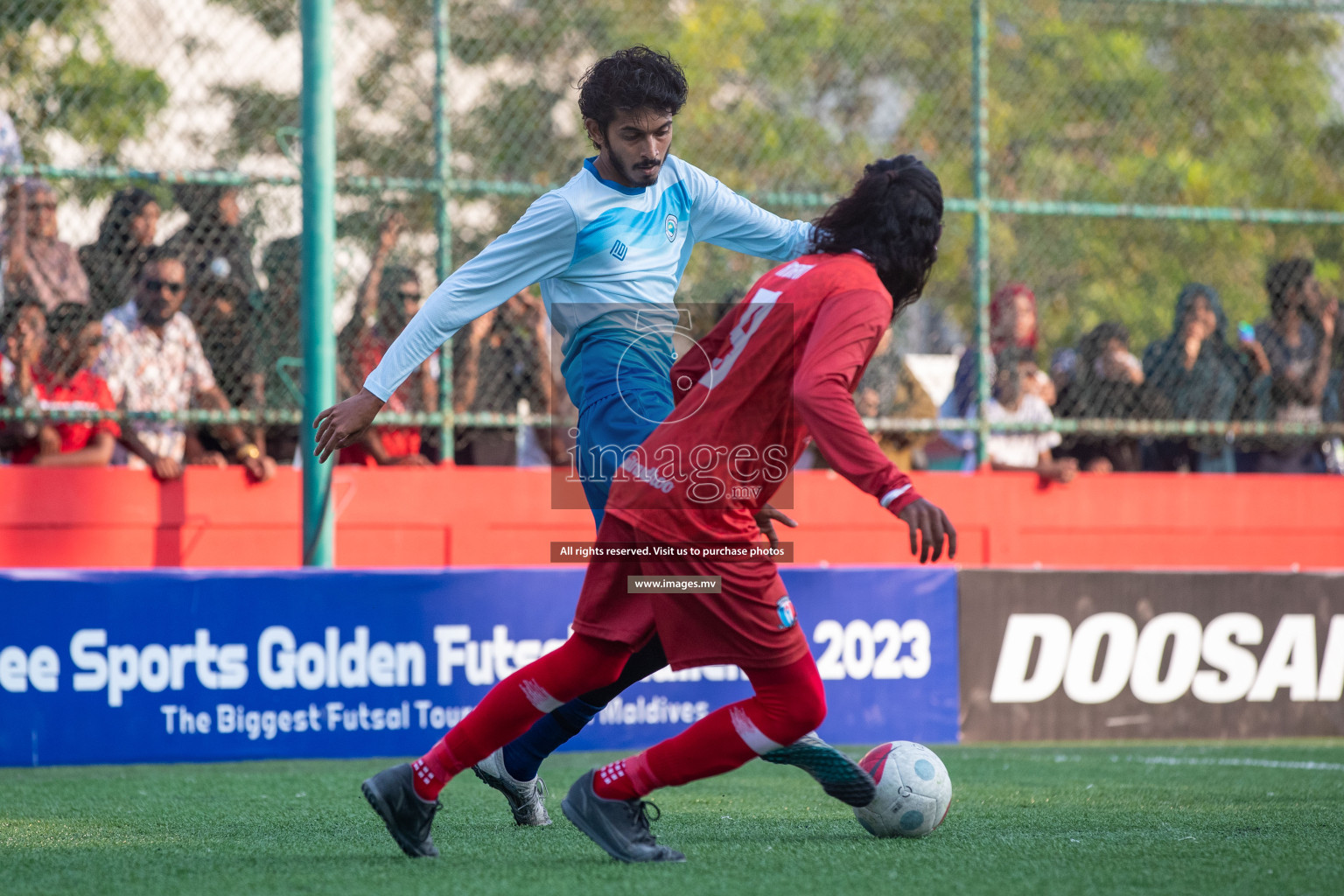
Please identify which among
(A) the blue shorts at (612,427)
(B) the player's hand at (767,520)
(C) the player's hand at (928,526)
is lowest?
(B) the player's hand at (767,520)

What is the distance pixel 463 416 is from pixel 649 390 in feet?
13.0

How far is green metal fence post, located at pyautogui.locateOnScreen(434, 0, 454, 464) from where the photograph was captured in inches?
320

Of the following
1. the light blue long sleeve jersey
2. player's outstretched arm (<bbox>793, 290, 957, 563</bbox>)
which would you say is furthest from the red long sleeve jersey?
the light blue long sleeve jersey

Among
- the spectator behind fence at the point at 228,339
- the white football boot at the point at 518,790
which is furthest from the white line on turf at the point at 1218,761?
the spectator behind fence at the point at 228,339

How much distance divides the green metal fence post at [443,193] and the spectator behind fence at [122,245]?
4.70 ft

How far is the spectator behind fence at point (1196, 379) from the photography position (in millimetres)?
9148

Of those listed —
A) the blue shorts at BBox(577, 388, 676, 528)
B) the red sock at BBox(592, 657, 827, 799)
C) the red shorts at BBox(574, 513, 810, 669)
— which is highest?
the blue shorts at BBox(577, 388, 676, 528)

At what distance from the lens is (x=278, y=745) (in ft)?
22.6

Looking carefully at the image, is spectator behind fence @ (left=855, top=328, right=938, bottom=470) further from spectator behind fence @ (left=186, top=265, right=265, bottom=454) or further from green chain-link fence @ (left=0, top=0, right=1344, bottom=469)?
spectator behind fence @ (left=186, top=265, right=265, bottom=454)

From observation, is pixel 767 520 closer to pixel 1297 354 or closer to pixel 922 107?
pixel 1297 354

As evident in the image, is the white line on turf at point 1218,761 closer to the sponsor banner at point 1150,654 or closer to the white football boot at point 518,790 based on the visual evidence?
the sponsor banner at point 1150,654

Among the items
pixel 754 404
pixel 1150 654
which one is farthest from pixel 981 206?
pixel 754 404

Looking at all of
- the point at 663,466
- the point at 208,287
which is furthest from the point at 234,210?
the point at 663,466

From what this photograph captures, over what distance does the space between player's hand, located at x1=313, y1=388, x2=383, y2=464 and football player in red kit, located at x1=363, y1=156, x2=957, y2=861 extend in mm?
659
